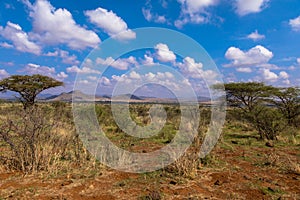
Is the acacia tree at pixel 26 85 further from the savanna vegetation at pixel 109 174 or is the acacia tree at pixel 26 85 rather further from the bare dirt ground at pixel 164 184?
the bare dirt ground at pixel 164 184

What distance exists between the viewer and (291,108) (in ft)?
64.8

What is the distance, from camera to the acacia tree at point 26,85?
74.3ft

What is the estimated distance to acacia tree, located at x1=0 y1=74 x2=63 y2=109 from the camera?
2264 centimetres

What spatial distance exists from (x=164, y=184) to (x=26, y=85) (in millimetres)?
20711

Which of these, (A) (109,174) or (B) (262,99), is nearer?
(A) (109,174)

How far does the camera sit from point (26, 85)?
22.6 m

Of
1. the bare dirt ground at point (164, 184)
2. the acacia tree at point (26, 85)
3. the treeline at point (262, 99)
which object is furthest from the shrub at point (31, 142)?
the acacia tree at point (26, 85)

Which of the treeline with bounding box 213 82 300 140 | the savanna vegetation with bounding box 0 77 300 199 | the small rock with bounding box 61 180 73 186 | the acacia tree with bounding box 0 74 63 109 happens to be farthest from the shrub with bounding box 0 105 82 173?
the acacia tree with bounding box 0 74 63 109

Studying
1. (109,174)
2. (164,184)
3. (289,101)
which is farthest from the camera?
(289,101)

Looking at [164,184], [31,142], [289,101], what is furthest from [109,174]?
[289,101]

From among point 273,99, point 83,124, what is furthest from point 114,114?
point 273,99

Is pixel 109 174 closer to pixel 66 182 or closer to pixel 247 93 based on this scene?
pixel 66 182

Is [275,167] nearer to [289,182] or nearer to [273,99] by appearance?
[289,182]

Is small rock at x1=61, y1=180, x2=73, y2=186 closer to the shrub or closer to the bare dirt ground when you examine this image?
the bare dirt ground
